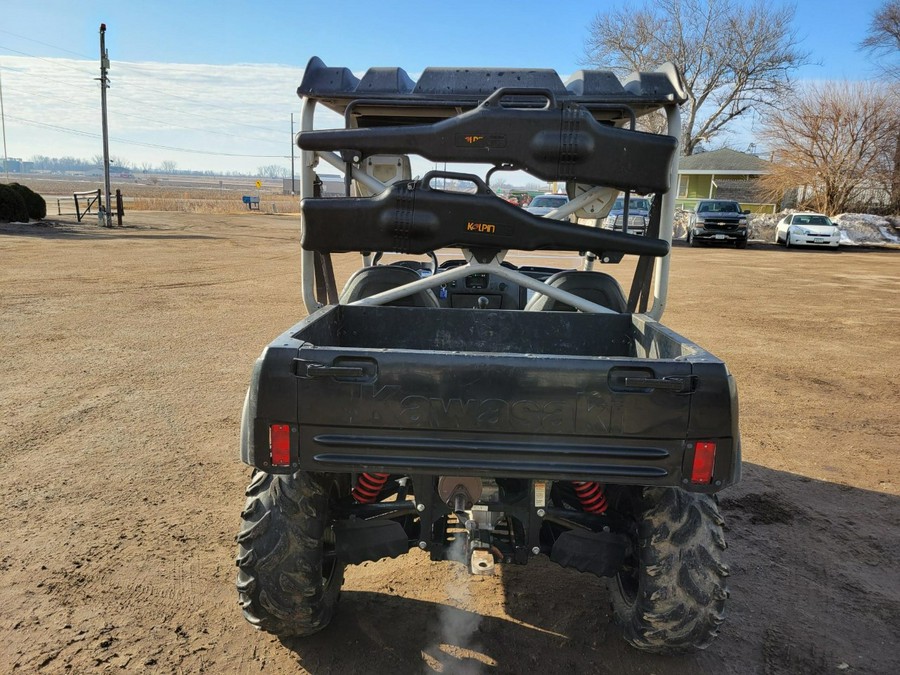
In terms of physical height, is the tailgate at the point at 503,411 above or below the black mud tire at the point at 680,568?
above

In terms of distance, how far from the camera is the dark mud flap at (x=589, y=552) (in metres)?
2.84

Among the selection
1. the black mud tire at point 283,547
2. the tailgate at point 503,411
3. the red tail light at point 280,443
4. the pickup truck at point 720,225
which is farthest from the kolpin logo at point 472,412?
the pickup truck at point 720,225

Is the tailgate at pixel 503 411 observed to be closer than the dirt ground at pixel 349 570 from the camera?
Yes

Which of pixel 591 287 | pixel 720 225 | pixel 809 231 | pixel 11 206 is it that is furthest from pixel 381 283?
pixel 809 231

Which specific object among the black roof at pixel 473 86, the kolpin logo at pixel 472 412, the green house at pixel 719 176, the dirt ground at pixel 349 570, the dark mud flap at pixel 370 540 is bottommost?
the dirt ground at pixel 349 570

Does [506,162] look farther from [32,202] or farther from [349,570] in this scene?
[32,202]

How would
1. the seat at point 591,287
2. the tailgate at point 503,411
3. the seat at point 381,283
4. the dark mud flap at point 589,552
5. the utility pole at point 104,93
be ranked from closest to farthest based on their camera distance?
1. the tailgate at point 503,411
2. the dark mud flap at point 589,552
3. the seat at point 591,287
4. the seat at point 381,283
5. the utility pole at point 104,93

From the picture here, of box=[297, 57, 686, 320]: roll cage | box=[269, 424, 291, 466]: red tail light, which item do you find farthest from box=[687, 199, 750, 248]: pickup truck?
box=[269, 424, 291, 466]: red tail light

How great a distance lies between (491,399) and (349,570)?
1856 mm

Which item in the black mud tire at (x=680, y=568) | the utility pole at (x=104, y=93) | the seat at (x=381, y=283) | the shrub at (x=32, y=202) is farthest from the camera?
the utility pole at (x=104, y=93)

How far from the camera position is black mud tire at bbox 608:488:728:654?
8.92 ft

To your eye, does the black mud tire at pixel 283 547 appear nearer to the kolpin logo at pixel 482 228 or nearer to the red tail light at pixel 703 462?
the kolpin logo at pixel 482 228

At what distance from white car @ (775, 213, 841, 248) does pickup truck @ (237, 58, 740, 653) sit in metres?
28.2

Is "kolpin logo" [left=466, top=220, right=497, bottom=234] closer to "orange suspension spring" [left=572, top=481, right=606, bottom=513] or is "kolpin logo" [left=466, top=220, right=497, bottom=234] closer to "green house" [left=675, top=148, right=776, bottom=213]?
"orange suspension spring" [left=572, top=481, right=606, bottom=513]
